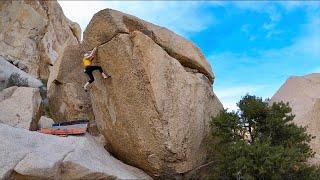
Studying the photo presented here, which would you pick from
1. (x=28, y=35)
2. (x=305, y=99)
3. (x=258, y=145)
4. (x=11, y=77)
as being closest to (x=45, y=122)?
(x=11, y=77)

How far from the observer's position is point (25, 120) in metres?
21.9

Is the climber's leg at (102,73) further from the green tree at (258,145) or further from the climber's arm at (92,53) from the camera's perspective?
the green tree at (258,145)

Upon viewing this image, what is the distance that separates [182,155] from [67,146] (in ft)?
14.1

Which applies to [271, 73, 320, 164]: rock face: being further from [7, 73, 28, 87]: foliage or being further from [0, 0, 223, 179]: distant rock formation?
[7, 73, 28, 87]: foliage

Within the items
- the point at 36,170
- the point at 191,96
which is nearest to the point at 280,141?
the point at 191,96

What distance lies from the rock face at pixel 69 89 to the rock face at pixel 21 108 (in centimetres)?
114

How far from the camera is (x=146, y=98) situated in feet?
60.4

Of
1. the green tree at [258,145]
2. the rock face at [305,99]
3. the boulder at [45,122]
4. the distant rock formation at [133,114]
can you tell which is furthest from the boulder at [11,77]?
the rock face at [305,99]

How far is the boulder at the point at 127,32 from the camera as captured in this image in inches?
771

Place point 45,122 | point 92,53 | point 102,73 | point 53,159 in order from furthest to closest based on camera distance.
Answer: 1. point 45,122
2. point 92,53
3. point 102,73
4. point 53,159

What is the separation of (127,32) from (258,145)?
677 centimetres

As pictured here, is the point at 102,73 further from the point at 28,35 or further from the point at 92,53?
the point at 28,35

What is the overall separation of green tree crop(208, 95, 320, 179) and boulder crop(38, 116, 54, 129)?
8085 millimetres

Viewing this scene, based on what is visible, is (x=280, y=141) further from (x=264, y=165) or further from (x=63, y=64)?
(x=63, y=64)
